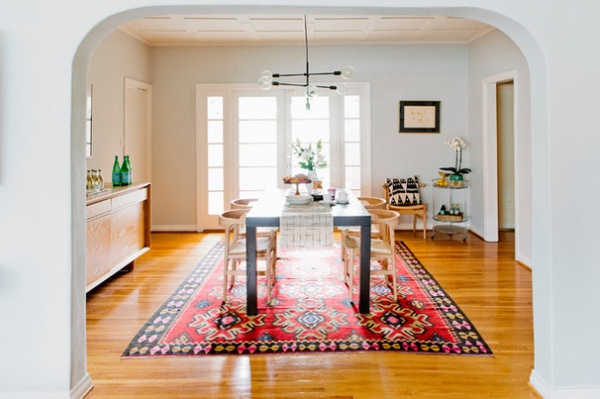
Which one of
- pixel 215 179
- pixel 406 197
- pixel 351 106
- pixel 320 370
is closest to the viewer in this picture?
pixel 320 370

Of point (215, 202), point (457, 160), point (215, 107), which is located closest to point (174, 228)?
point (215, 202)

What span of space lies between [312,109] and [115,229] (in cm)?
365

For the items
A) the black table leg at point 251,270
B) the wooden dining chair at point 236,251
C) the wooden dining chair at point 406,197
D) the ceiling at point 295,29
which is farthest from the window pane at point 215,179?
the black table leg at point 251,270

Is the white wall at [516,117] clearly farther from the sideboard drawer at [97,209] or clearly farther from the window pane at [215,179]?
the sideboard drawer at [97,209]

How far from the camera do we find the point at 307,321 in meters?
3.12

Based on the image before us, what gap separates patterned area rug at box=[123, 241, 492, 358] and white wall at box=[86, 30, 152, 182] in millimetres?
2031

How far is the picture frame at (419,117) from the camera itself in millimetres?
6477

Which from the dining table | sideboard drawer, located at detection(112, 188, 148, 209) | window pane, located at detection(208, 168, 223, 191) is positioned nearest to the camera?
the dining table

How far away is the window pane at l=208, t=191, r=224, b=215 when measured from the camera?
6676 mm

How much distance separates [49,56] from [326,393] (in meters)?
2.19

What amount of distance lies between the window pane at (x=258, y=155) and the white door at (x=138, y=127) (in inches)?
56.7

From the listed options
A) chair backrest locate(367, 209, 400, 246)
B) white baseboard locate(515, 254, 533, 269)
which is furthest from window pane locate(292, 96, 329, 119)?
white baseboard locate(515, 254, 533, 269)

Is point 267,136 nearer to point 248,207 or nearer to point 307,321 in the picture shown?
point 248,207

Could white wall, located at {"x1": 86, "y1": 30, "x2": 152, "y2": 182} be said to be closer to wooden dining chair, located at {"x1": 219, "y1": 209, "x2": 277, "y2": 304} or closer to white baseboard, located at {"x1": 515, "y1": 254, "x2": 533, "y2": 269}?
wooden dining chair, located at {"x1": 219, "y1": 209, "x2": 277, "y2": 304}
